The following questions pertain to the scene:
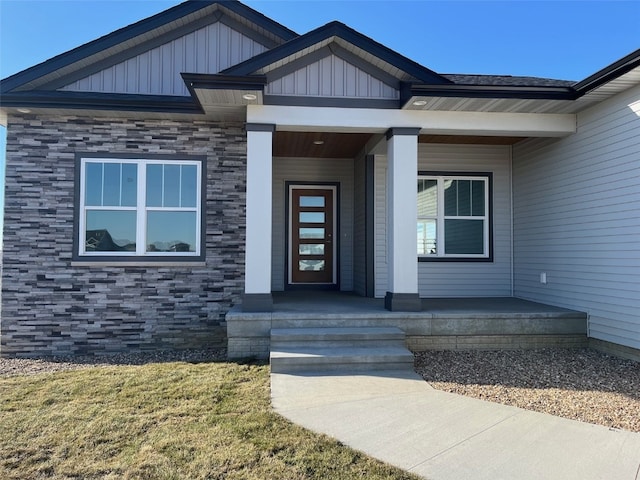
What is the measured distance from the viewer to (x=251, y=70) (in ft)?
18.5

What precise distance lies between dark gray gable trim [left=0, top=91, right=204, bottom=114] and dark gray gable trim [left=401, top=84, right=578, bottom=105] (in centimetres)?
324

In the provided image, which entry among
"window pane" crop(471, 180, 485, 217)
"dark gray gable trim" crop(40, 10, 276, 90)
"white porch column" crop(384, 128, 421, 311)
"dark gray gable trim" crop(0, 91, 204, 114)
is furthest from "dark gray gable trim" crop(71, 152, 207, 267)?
"window pane" crop(471, 180, 485, 217)

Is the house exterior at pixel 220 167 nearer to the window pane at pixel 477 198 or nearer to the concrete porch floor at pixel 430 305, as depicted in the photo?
the concrete porch floor at pixel 430 305

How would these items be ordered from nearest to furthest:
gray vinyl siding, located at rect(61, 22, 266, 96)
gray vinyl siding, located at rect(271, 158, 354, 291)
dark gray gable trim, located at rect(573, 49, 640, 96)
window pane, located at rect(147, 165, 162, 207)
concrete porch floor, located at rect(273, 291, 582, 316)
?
1. dark gray gable trim, located at rect(573, 49, 640, 96)
2. concrete porch floor, located at rect(273, 291, 582, 316)
3. window pane, located at rect(147, 165, 162, 207)
4. gray vinyl siding, located at rect(61, 22, 266, 96)
5. gray vinyl siding, located at rect(271, 158, 354, 291)

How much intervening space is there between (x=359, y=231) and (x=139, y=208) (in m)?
4.22

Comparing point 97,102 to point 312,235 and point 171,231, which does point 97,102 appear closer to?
point 171,231

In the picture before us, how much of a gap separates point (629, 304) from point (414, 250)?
2749 millimetres

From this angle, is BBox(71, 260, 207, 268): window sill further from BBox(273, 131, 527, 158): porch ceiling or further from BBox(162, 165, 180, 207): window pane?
BBox(273, 131, 527, 158): porch ceiling

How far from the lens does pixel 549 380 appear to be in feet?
15.5

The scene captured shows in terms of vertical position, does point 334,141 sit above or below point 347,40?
below

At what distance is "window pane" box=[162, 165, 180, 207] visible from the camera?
6688mm

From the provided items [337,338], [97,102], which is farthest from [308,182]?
[337,338]

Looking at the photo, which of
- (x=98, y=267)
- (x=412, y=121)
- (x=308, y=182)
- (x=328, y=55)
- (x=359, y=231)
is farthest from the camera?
(x=308, y=182)

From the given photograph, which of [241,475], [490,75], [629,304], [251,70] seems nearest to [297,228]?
[251,70]
